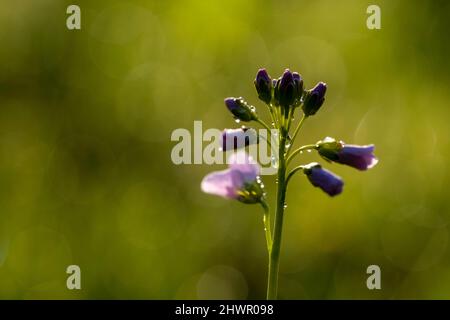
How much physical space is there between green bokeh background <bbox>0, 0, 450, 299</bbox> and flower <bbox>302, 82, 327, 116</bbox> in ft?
8.61

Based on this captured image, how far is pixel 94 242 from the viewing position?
5.36 meters

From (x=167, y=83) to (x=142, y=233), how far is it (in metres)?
1.64

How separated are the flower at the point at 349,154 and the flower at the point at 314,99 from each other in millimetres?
151

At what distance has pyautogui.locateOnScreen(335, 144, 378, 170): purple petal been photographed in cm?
276

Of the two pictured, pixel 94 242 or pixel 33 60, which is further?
pixel 33 60

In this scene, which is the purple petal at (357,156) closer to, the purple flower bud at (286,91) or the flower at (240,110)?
the purple flower bud at (286,91)

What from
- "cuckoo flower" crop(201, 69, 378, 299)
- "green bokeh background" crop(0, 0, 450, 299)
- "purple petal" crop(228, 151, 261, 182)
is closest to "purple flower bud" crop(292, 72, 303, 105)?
"cuckoo flower" crop(201, 69, 378, 299)

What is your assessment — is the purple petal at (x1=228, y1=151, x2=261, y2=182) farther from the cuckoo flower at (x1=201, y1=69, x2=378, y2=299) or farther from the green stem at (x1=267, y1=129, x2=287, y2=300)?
the green stem at (x1=267, y1=129, x2=287, y2=300)

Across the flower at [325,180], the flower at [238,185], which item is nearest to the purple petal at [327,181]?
the flower at [325,180]

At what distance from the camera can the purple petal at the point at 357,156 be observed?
276cm
